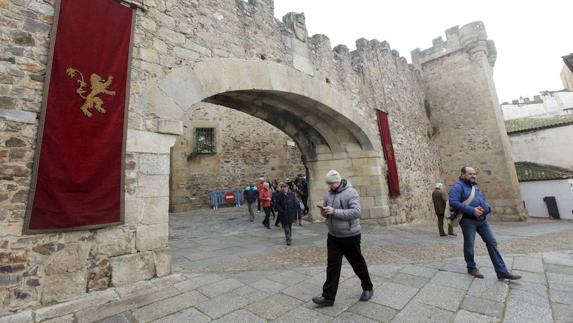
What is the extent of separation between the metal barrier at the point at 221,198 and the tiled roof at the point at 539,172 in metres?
14.6

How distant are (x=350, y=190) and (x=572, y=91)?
33974mm

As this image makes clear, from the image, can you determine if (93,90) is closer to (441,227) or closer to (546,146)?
(441,227)

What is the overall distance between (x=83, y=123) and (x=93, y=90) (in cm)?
41

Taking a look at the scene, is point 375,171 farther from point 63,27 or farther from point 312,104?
point 63,27

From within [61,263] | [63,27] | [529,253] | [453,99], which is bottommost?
[529,253]

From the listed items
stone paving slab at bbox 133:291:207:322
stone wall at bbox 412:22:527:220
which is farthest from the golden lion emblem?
stone wall at bbox 412:22:527:220

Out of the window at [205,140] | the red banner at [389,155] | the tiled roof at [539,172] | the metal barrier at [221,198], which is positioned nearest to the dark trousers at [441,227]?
the red banner at [389,155]

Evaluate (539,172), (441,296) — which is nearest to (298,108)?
(441,296)

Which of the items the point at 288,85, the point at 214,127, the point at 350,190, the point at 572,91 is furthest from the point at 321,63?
the point at 572,91

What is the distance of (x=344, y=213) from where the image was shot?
89.3 inches

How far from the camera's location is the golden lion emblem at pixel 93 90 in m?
2.87

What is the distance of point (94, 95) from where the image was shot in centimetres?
297

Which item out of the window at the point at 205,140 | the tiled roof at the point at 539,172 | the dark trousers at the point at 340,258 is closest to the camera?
the dark trousers at the point at 340,258

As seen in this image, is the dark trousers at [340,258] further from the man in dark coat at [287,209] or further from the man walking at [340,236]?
the man in dark coat at [287,209]
